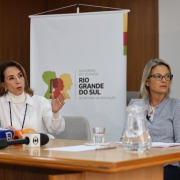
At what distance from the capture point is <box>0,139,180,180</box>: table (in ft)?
5.80

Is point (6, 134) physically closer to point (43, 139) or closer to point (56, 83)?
point (43, 139)

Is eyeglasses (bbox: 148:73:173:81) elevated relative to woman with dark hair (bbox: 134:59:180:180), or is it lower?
elevated

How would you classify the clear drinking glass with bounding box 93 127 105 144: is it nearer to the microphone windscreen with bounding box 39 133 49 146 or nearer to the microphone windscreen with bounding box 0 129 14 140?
the microphone windscreen with bounding box 39 133 49 146

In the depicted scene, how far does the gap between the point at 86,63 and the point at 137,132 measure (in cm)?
328

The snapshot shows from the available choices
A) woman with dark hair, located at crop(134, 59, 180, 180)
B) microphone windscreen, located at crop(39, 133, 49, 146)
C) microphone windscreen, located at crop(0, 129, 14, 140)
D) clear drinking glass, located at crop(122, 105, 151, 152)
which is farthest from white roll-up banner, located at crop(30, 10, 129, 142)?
clear drinking glass, located at crop(122, 105, 151, 152)

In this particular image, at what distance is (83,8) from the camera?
734 cm

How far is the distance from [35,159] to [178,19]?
4721 mm

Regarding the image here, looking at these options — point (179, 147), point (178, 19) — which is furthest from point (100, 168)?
point (178, 19)

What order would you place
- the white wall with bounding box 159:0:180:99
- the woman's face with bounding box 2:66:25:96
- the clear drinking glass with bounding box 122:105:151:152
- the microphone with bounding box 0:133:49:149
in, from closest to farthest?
the clear drinking glass with bounding box 122:105:151:152 < the microphone with bounding box 0:133:49:149 < the woman's face with bounding box 2:66:25:96 < the white wall with bounding box 159:0:180:99

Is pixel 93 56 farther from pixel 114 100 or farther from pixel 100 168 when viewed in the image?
pixel 100 168

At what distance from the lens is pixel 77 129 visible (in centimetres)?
360

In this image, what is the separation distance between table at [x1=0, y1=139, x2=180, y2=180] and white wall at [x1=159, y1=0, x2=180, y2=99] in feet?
13.1

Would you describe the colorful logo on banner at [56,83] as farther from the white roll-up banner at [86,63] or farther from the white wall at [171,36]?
the white wall at [171,36]

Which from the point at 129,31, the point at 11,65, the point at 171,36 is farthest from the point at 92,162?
the point at 129,31
